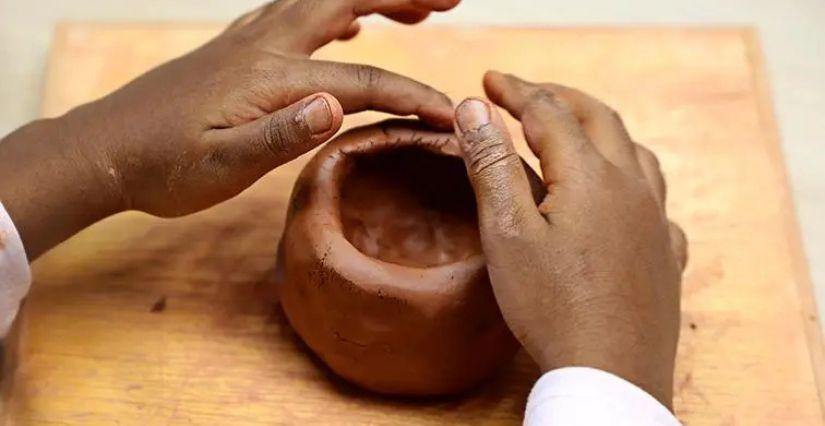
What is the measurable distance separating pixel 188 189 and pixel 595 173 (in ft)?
1.19

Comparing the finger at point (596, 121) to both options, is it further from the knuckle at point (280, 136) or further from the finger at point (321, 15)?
the knuckle at point (280, 136)

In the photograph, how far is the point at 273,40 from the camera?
1003 millimetres

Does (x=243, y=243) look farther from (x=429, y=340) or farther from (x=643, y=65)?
(x=643, y=65)

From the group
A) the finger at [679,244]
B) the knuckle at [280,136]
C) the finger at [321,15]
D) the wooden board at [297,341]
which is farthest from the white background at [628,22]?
the knuckle at [280,136]

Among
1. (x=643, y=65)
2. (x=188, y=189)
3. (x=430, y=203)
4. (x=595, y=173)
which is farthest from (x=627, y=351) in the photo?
(x=643, y=65)

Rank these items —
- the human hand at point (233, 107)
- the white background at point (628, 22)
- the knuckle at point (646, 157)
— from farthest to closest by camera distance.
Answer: the white background at point (628, 22)
the knuckle at point (646, 157)
the human hand at point (233, 107)

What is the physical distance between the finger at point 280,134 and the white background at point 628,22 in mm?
532

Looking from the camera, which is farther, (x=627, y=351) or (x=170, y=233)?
(x=170, y=233)

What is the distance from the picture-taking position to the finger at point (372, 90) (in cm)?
97

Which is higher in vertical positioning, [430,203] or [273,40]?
[273,40]

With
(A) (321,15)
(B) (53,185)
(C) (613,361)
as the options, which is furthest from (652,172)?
(B) (53,185)

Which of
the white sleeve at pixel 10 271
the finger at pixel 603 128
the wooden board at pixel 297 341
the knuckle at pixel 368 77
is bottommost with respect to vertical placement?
the wooden board at pixel 297 341

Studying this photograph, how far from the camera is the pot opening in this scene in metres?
1.00

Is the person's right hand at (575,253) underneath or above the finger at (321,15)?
underneath
